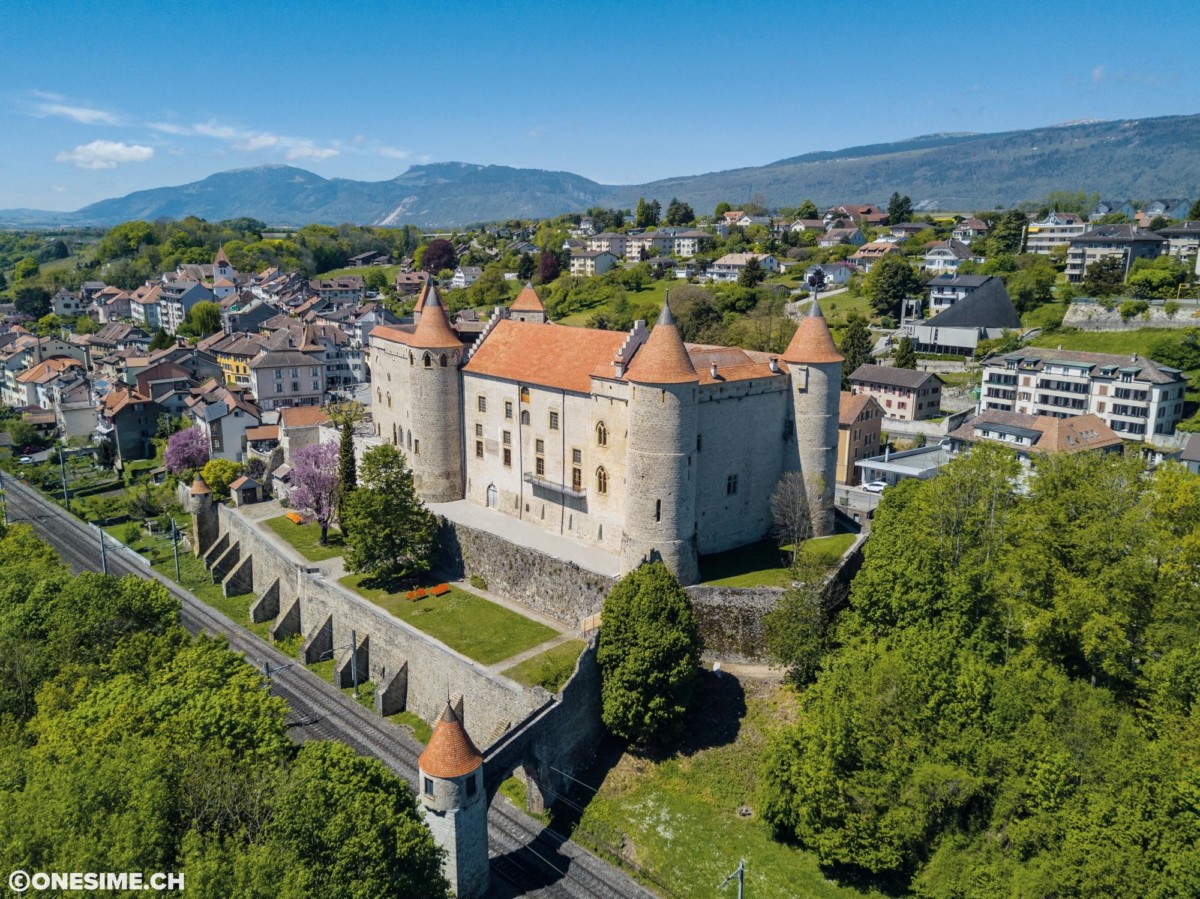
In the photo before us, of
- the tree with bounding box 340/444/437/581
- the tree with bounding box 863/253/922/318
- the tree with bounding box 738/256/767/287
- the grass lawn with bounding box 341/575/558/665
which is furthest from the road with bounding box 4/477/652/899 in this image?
the tree with bounding box 738/256/767/287

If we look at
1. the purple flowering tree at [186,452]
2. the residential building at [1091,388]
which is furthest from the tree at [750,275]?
the purple flowering tree at [186,452]

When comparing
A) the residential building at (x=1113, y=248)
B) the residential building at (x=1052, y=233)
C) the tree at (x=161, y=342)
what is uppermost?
the residential building at (x=1052, y=233)

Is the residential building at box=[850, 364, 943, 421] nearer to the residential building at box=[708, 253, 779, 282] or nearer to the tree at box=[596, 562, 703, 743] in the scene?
the tree at box=[596, 562, 703, 743]

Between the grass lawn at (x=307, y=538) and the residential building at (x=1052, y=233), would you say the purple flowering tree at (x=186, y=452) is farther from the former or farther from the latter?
the residential building at (x=1052, y=233)

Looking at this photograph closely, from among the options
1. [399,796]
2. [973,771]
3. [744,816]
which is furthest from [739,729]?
[399,796]

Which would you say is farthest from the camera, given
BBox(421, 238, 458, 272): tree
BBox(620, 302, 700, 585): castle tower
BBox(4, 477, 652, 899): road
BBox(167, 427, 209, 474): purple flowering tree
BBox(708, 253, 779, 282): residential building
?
BBox(421, 238, 458, 272): tree

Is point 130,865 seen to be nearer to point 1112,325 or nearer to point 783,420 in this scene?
point 783,420
